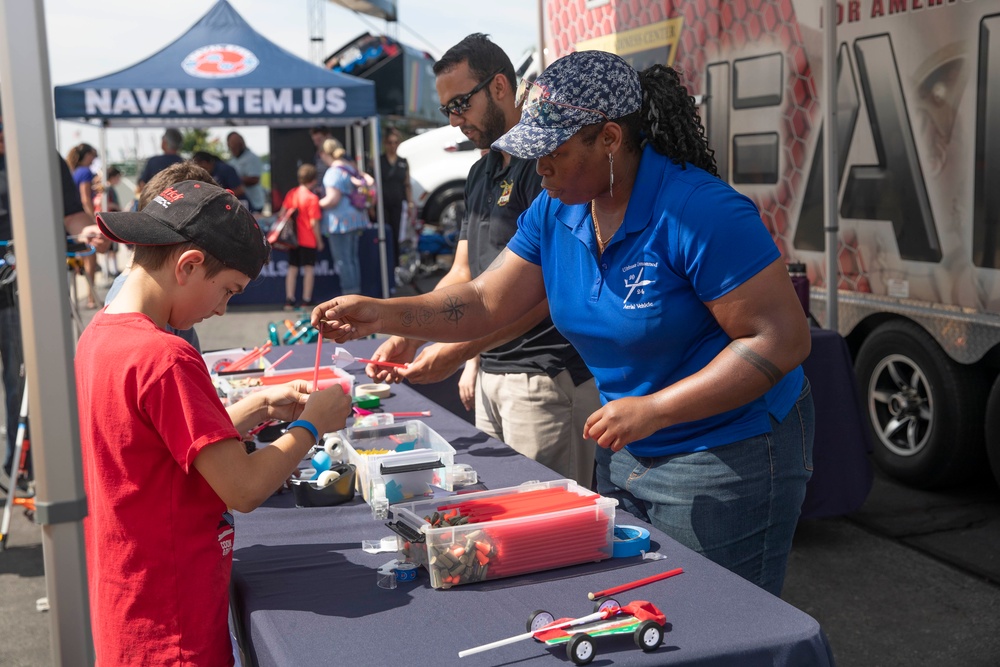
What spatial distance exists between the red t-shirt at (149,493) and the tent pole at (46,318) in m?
0.21

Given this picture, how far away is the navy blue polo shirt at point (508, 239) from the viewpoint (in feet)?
10.3

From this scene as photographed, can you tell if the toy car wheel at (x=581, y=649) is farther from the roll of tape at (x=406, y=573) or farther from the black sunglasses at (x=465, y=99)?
the black sunglasses at (x=465, y=99)

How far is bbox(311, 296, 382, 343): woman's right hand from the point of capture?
248 cm

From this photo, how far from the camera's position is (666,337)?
2088mm

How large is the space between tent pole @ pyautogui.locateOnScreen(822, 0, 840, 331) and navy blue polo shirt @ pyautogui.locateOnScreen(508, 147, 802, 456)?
263 cm

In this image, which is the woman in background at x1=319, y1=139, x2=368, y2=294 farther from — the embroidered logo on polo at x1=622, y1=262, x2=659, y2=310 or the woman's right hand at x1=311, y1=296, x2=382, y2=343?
the embroidered logo on polo at x1=622, y1=262, x2=659, y2=310

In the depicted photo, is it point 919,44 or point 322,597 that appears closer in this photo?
point 322,597

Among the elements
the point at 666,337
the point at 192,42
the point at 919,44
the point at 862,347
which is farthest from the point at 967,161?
the point at 192,42

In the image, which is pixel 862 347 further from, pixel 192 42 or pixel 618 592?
pixel 192 42

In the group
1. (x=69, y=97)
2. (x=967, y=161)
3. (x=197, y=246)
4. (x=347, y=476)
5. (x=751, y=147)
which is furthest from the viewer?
(x=69, y=97)

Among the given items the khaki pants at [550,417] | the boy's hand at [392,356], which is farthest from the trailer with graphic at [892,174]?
the boy's hand at [392,356]

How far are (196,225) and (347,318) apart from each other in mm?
803

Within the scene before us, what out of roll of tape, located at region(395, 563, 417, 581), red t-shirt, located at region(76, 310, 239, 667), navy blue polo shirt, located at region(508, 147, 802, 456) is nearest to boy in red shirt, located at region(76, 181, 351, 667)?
red t-shirt, located at region(76, 310, 239, 667)

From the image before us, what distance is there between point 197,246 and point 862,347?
4.30 m
